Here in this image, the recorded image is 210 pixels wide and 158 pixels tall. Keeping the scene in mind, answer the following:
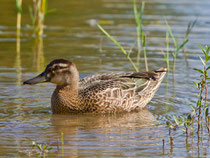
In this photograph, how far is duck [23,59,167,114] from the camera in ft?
28.2

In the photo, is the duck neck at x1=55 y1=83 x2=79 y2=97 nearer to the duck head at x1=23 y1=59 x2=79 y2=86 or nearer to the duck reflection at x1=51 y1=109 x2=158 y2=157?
the duck head at x1=23 y1=59 x2=79 y2=86

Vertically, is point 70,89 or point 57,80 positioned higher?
point 57,80

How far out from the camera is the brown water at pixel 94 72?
22.0 feet

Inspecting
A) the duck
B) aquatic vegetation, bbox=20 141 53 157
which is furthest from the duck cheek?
Result: aquatic vegetation, bbox=20 141 53 157

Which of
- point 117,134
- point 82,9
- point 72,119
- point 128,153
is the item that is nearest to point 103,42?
point 82,9

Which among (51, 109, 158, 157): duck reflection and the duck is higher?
the duck

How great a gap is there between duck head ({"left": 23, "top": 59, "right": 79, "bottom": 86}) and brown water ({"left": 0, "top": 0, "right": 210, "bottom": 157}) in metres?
0.53

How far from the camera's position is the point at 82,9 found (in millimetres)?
18781

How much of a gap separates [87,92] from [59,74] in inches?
21.5

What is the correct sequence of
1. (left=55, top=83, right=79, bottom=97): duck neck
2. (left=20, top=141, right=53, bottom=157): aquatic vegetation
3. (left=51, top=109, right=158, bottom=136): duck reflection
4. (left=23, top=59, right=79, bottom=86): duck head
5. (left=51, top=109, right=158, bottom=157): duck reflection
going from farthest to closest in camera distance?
(left=55, top=83, right=79, bottom=97): duck neck, (left=23, top=59, right=79, bottom=86): duck head, (left=51, top=109, right=158, bottom=136): duck reflection, (left=51, top=109, right=158, bottom=157): duck reflection, (left=20, top=141, right=53, bottom=157): aquatic vegetation

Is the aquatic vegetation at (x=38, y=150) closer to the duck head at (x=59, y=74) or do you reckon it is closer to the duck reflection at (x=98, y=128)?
the duck reflection at (x=98, y=128)

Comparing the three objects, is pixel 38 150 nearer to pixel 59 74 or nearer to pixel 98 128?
pixel 98 128

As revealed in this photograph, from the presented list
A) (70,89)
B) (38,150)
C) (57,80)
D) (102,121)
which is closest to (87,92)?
(70,89)

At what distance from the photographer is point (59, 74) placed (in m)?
8.64
